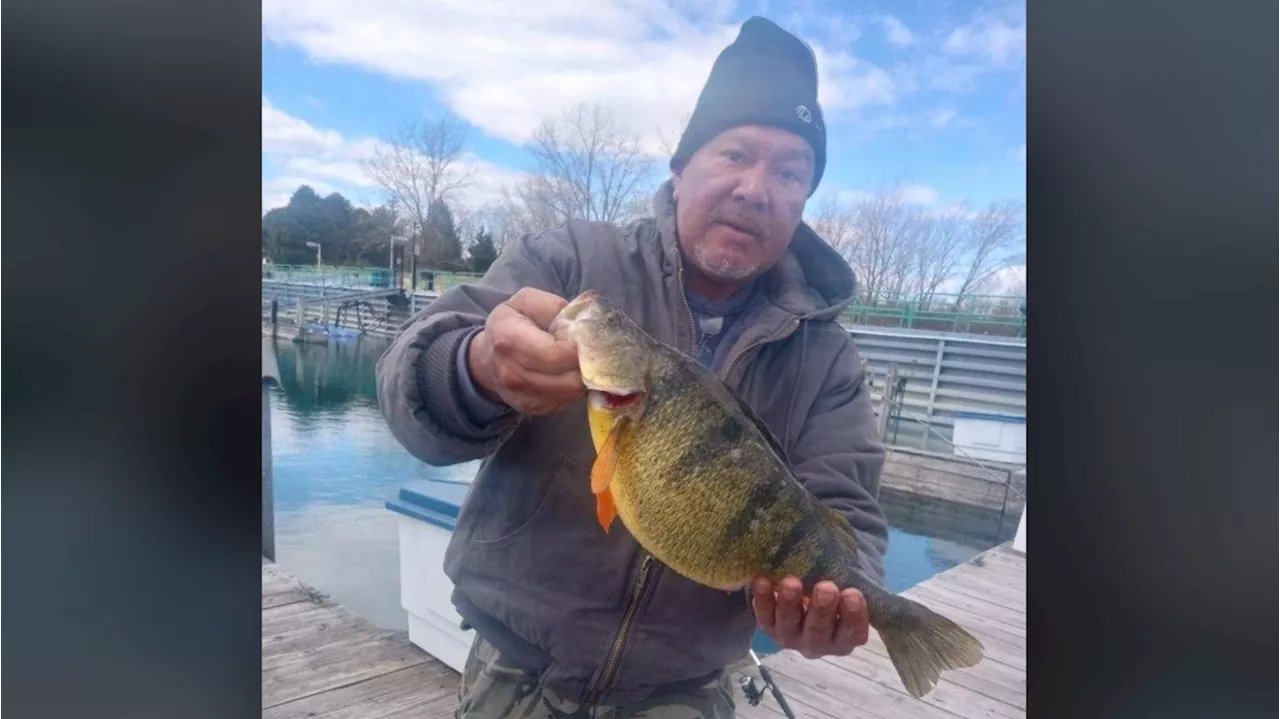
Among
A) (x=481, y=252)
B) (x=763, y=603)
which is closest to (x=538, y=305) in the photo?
(x=481, y=252)

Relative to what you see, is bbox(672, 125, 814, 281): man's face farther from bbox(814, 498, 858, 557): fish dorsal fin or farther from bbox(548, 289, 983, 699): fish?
bbox(814, 498, 858, 557): fish dorsal fin

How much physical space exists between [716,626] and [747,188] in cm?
73

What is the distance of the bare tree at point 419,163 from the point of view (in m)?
1.26

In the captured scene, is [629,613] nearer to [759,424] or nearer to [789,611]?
[789,611]

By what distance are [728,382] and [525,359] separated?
0.35 m

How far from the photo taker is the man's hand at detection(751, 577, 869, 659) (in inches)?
44.1

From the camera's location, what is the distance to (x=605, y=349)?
104 centimetres
